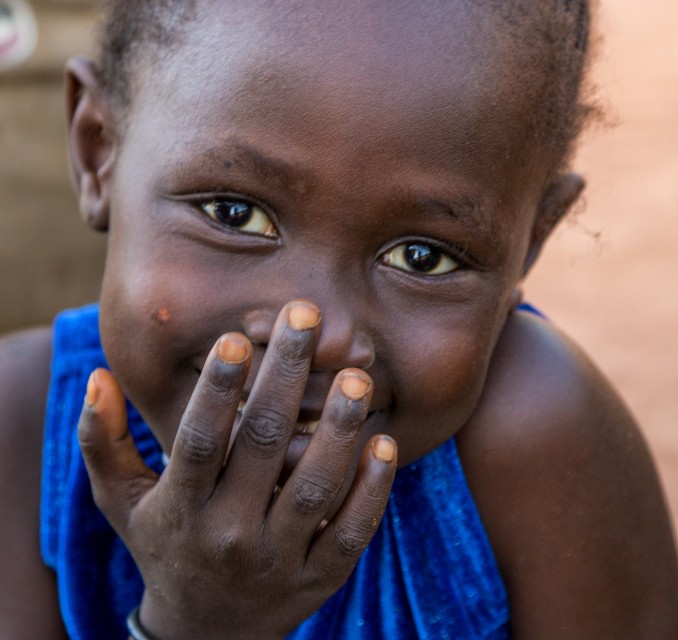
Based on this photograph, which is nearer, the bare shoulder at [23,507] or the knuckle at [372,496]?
the knuckle at [372,496]

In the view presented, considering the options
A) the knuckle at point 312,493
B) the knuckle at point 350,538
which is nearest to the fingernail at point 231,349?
the knuckle at point 312,493

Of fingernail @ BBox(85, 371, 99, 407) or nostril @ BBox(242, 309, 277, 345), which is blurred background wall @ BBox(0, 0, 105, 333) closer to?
fingernail @ BBox(85, 371, 99, 407)

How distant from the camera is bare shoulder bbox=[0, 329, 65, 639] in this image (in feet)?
6.53

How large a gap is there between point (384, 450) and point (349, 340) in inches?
6.4

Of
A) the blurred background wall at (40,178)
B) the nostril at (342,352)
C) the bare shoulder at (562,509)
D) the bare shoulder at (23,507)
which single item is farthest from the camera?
the blurred background wall at (40,178)

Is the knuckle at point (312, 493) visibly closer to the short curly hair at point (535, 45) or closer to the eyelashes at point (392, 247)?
the eyelashes at point (392, 247)

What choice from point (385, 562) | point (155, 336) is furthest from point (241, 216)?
point (385, 562)

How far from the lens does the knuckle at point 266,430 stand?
1438 mm

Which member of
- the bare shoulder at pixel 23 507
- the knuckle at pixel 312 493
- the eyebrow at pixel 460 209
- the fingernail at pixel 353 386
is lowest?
the bare shoulder at pixel 23 507

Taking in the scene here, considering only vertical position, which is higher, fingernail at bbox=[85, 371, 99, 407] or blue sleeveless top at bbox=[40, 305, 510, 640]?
fingernail at bbox=[85, 371, 99, 407]

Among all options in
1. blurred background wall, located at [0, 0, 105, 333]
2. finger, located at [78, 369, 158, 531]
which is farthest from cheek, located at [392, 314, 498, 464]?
blurred background wall, located at [0, 0, 105, 333]

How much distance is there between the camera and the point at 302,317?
1393 millimetres

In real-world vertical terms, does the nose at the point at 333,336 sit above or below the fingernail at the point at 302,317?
below

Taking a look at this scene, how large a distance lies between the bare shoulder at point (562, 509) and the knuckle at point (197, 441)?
596mm
